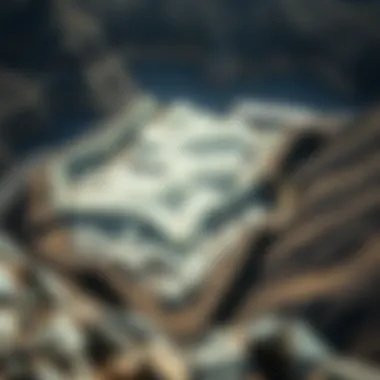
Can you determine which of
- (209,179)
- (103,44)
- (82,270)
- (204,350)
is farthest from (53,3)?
(204,350)

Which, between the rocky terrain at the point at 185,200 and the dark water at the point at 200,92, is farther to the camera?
the dark water at the point at 200,92

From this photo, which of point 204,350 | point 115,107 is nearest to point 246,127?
point 115,107

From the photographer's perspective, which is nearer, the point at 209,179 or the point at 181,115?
the point at 209,179

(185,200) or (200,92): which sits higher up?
(200,92)

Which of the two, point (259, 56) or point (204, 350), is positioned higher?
point (259, 56)

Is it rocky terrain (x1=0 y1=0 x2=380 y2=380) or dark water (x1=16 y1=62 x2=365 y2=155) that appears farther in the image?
dark water (x1=16 y1=62 x2=365 y2=155)

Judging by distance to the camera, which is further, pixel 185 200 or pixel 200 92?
pixel 200 92

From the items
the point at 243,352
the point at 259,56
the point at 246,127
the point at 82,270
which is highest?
the point at 259,56

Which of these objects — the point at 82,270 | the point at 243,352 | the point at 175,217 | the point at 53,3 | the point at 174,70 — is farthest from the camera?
the point at 174,70

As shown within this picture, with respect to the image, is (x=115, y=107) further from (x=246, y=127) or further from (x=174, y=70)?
(x=246, y=127)

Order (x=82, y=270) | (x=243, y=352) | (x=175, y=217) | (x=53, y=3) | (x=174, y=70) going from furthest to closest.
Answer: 1. (x=174, y=70)
2. (x=53, y=3)
3. (x=175, y=217)
4. (x=82, y=270)
5. (x=243, y=352)
